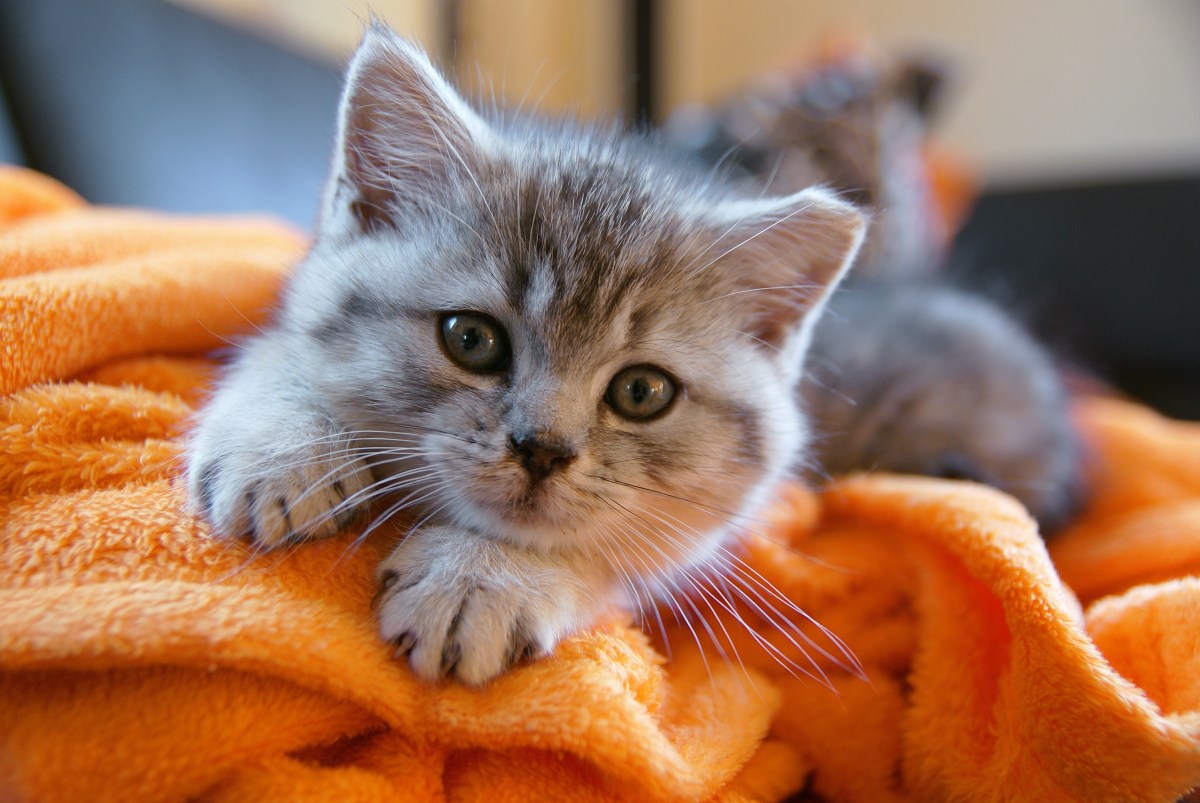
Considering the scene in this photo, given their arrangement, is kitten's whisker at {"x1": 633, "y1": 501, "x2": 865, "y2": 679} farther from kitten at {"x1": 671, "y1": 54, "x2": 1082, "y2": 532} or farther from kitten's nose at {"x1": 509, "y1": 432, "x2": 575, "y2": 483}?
kitten at {"x1": 671, "y1": 54, "x2": 1082, "y2": 532}

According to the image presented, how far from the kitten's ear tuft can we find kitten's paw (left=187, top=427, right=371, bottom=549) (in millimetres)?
522

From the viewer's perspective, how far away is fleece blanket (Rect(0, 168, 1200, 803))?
0.60 metres

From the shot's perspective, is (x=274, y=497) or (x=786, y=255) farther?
(x=786, y=255)

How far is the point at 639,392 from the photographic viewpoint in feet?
2.91

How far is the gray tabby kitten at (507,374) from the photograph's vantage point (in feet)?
2.46

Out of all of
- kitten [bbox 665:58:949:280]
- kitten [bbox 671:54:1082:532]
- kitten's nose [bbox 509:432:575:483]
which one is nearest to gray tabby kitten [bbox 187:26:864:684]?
kitten's nose [bbox 509:432:575:483]

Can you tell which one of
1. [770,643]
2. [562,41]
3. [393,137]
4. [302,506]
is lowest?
[770,643]

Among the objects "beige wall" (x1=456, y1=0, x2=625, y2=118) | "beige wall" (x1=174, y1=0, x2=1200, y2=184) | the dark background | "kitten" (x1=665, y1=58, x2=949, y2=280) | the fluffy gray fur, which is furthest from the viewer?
"beige wall" (x1=456, y1=0, x2=625, y2=118)

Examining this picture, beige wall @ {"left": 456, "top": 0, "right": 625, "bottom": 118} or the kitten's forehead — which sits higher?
beige wall @ {"left": 456, "top": 0, "right": 625, "bottom": 118}

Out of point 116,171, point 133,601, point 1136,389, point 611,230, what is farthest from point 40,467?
point 1136,389

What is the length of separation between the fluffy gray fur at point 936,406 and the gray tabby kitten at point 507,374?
0.33 meters

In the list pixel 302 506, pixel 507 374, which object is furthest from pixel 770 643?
pixel 302 506

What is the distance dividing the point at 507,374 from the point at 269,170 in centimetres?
152

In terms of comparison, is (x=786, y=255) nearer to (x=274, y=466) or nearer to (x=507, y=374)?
(x=507, y=374)
